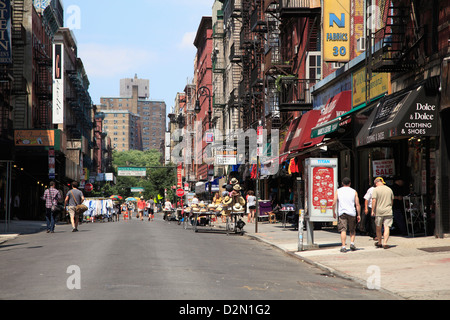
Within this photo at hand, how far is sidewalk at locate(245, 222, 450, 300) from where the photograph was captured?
1104 centimetres

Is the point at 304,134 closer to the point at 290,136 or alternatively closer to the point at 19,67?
the point at 290,136

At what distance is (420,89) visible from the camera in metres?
18.4

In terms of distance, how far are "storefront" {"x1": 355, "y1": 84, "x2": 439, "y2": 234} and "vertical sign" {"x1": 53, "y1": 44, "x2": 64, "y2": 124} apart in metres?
41.5

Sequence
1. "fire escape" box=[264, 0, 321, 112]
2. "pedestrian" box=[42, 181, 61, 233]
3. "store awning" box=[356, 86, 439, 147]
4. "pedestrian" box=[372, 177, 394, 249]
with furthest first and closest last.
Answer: "fire escape" box=[264, 0, 321, 112] → "pedestrian" box=[42, 181, 61, 233] → "store awning" box=[356, 86, 439, 147] → "pedestrian" box=[372, 177, 394, 249]

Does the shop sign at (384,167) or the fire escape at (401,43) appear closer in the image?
the fire escape at (401,43)

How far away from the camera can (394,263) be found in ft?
46.8

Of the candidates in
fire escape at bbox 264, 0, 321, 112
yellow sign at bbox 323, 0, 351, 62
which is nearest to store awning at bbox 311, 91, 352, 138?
yellow sign at bbox 323, 0, 351, 62

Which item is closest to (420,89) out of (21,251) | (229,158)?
(21,251)

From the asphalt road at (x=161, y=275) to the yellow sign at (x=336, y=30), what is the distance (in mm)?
10856

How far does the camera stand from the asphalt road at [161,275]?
9555 mm

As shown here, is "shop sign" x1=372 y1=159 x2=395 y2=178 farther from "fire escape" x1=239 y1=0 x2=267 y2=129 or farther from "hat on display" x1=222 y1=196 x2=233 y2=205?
"fire escape" x1=239 y1=0 x2=267 y2=129

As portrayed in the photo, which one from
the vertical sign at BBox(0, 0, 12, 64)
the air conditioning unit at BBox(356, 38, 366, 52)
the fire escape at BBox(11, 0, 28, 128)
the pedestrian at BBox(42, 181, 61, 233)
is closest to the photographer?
the air conditioning unit at BBox(356, 38, 366, 52)

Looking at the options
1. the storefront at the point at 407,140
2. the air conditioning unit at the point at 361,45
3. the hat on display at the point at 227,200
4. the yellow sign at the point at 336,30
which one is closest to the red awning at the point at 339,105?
the yellow sign at the point at 336,30

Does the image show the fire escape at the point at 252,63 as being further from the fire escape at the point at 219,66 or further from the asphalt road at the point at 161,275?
the asphalt road at the point at 161,275
